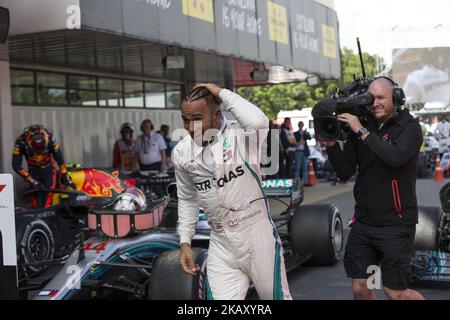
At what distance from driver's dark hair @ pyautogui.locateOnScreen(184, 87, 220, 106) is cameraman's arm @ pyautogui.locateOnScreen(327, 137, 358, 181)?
38.1 inches

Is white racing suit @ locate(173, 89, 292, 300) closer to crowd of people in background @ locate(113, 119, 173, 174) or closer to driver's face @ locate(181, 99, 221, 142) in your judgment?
driver's face @ locate(181, 99, 221, 142)

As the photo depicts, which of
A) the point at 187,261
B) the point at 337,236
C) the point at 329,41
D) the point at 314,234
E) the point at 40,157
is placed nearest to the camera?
the point at 187,261

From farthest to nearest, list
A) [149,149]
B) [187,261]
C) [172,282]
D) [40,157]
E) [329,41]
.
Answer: [329,41]
[149,149]
[40,157]
[172,282]
[187,261]

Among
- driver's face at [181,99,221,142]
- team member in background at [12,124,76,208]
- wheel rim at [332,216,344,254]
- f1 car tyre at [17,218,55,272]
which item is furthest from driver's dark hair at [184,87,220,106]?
team member in background at [12,124,76,208]

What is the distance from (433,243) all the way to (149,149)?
7.86 meters

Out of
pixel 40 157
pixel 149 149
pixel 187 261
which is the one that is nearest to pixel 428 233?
pixel 187 261

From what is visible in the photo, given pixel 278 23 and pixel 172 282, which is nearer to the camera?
pixel 172 282

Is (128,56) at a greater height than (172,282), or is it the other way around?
(128,56)

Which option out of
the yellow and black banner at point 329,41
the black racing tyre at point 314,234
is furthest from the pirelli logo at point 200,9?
the yellow and black banner at point 329,41

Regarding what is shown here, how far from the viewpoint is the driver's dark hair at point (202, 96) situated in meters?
3.48

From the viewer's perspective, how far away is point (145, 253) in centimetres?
579

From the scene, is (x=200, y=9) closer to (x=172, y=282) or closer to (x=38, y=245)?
(x=38, y=245)

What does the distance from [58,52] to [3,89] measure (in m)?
1.67

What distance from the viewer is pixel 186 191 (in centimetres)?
380
